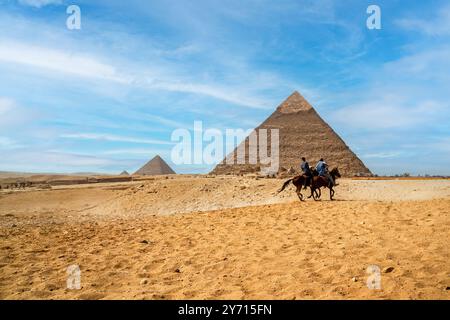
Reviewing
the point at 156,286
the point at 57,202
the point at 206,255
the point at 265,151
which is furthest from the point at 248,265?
the point at 265,151

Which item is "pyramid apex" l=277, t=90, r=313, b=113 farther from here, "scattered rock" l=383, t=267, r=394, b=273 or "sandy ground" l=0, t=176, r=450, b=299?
"scattered rock" l=383, t=267, r=394, b=273

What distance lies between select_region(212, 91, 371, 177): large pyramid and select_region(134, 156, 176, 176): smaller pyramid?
2114 cm

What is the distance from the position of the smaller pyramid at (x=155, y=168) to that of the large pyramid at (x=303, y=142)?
2114cm

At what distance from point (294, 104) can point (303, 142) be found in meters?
15.2

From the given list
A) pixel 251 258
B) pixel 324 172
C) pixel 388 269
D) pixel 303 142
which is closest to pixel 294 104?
pixel 303 142

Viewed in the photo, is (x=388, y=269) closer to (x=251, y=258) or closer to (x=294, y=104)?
(x=251, y=258)

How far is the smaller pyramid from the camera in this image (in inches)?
3499

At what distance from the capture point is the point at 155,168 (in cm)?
8950

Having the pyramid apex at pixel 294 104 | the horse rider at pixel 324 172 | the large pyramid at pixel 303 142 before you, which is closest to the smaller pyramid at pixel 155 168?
the large pyramid at pixel 303 142

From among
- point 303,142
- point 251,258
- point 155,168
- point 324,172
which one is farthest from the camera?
point 155,168

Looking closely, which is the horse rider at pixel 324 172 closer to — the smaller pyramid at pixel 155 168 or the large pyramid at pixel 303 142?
the large pyramid at pixel 303 142

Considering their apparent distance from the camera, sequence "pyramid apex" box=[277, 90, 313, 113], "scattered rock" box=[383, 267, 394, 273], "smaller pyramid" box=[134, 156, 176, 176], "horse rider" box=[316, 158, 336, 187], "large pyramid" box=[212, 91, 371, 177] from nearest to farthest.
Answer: "scattered rock" box=[383, 267, 394, 273]
"horse rider" box=[316, 158, 336, 187]
"large pyramid" box=[212, 91, 371, 177]
"pyramid apex" box=[277, 90, 313, 113]
"smaller pyramid" box=[134, 156, 176, 176]

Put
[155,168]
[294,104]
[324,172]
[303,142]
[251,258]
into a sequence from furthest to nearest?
[294,104], [155,168], [303,142], [324,172], [251,258]

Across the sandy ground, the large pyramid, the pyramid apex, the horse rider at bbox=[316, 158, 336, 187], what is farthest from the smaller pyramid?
the sandy ground
